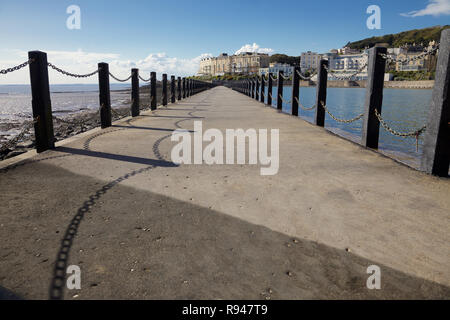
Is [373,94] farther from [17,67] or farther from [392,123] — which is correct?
[392,123]

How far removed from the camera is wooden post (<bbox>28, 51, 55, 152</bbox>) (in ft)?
17.9

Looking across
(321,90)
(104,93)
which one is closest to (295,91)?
(321,90)

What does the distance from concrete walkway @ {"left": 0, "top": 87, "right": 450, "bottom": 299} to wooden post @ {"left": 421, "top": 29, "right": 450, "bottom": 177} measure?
0.76ft

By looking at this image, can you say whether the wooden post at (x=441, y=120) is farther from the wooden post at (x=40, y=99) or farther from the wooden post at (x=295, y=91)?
the wooden post at (x=295, y=91)

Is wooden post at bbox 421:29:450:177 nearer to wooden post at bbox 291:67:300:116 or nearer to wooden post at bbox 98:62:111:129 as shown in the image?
wooden post at bbox 98:62:111:129

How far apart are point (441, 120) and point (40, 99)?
6036 mm

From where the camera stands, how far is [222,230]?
103 inches

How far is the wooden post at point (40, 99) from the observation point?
545 cm

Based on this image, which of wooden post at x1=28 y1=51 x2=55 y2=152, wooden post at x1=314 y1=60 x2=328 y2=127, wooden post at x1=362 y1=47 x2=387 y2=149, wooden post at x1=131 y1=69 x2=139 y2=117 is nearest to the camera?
wooden post at x1=28 y1=51 x2=55 y2=152

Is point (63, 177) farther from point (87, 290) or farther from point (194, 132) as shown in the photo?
point (194, 132)

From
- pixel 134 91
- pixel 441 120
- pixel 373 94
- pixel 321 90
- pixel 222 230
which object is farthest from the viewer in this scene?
pixel 134 91

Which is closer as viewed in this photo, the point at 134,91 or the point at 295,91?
the point at 134,91

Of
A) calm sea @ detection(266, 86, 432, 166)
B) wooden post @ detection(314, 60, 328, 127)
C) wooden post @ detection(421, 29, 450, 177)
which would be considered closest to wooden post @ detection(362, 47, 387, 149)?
calm sea @ detection(266, 86, 432, 166)

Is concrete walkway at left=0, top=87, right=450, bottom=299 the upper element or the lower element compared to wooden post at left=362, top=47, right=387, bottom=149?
lower
